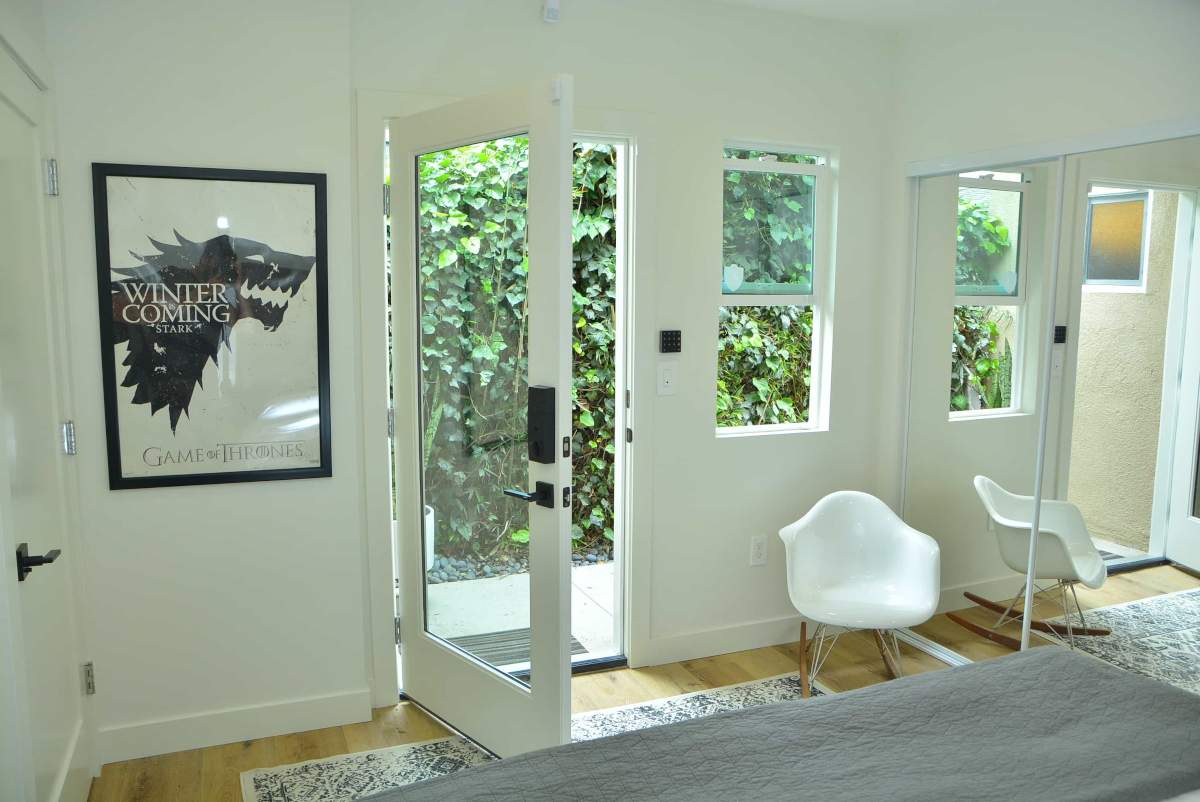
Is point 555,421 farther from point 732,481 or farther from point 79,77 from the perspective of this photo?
point 79,77

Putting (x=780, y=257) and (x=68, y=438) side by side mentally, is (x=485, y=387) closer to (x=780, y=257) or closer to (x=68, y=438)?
(x=68, y=438)

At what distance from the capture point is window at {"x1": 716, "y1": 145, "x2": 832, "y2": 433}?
356 centimetres

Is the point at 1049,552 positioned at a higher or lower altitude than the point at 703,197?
lower

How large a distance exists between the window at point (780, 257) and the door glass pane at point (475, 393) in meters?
1.12

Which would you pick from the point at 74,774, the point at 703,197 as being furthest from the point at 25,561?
the point at 703,197

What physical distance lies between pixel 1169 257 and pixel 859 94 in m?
1.47

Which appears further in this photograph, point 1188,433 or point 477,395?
point 477,395

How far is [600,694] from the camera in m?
3.30

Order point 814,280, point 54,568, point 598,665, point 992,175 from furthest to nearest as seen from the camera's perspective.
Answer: point 814,280
point 598,665
point 992,175
point 54,568

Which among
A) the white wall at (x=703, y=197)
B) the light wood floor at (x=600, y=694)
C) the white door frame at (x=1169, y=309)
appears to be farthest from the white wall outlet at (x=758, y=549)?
the white door frame at (x=1169, y=309)

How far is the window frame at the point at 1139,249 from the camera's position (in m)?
2.71

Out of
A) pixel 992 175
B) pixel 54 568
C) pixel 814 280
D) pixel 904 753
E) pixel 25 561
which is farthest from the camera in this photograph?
pixel 814 280

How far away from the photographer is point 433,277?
9.56ft

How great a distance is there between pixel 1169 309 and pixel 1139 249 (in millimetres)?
211
